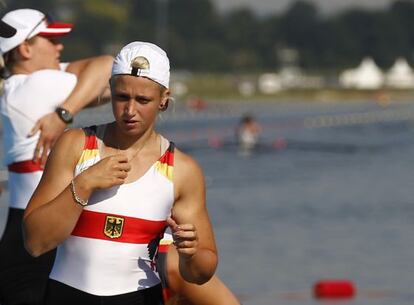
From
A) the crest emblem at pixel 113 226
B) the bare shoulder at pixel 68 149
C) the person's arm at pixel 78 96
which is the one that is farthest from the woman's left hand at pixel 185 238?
the person's arm at pixel 78 96

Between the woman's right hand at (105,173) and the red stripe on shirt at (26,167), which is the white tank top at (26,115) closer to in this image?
the red stripe on shirt at (26,167)

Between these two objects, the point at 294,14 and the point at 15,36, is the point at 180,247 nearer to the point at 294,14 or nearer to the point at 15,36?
the point at 15,36

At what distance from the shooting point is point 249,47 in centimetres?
16838

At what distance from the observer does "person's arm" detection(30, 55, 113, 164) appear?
7121 mm

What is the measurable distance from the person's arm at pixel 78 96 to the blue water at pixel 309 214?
42 cm

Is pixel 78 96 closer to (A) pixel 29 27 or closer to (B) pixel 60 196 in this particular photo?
(A) pixel 29 27

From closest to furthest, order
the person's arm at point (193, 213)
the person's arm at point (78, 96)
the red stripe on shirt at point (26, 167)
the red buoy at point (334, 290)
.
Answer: the person's arm at point (193, 213) < the person's arm at point (78, 96) < the red stripe on shirt at point (26, 167) < the red buoy at point (334, 290)

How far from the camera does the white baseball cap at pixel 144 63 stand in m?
5.46

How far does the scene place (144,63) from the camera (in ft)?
17.9

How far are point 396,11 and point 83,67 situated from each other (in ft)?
606

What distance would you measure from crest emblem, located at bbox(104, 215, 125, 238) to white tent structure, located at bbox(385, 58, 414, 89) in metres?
141

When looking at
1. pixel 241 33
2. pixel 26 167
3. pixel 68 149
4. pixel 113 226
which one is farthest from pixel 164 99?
pixel 241 33

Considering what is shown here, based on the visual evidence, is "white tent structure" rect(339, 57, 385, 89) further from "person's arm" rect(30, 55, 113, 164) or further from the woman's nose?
the woman's nose

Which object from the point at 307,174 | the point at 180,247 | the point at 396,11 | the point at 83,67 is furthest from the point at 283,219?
the point at 396,11
